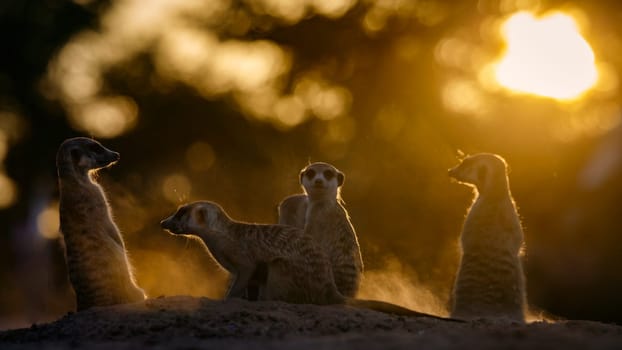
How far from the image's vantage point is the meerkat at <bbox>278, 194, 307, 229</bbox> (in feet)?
27.9

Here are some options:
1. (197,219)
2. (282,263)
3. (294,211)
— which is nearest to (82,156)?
(197,219)

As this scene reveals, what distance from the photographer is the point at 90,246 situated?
22.2ft

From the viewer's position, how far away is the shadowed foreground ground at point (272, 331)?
4500 mm

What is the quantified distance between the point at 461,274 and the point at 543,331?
2.25 meters

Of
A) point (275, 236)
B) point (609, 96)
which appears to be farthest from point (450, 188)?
point (275, 236)

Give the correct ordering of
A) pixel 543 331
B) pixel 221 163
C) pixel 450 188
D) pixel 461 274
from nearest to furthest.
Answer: pixel 543 331 < pixel 461 274 < pixel 450 188 < pixel 221 163

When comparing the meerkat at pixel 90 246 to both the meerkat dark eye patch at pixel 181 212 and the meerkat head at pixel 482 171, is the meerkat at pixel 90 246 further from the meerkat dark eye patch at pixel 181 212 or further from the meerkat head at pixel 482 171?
the meerkat head at pixel 482 171

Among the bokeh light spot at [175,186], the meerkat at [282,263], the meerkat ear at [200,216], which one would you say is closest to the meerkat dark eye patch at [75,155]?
the meerkat ear at [200,216]

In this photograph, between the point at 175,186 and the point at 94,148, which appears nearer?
the point at 94,148

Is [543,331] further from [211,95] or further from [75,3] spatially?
[75,3]

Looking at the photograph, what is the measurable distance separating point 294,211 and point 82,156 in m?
2.16

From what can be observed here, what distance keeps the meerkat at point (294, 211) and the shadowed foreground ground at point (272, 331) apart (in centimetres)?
241

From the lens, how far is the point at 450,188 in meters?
14.3

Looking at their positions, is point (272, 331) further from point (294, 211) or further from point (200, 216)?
point (294, 211)
